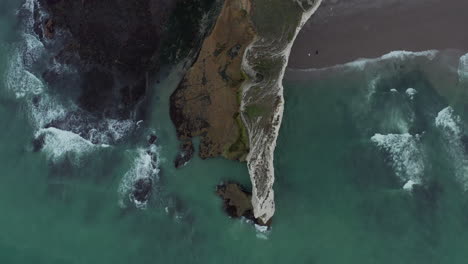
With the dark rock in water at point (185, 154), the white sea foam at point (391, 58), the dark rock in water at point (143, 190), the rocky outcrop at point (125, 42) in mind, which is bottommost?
the dark rock in water at point (143, 190)

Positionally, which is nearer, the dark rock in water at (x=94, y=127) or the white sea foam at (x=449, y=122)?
the white sea foam at (x=449, y=122)

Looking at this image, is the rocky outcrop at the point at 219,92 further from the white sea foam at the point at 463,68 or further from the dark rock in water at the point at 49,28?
the white sea foam at the point at 463,68

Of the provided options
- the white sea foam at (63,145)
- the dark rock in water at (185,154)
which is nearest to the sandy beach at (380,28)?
the dark rock in water at (185,154)

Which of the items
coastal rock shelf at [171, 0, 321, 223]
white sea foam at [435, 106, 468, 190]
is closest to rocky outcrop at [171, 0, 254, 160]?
coastal rock shelf at [171, 0, 321, 223]

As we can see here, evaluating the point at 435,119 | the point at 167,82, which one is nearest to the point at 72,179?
the point at 167,82

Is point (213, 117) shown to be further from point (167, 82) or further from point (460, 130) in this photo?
point (460, 130)

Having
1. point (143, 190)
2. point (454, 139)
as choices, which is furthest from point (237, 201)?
point (454, 139)
